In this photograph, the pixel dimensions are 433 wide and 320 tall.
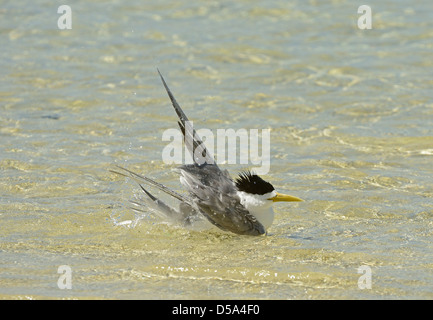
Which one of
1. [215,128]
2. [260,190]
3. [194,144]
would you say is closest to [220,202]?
[260,190]

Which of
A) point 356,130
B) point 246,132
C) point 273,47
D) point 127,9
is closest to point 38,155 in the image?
point 246,132

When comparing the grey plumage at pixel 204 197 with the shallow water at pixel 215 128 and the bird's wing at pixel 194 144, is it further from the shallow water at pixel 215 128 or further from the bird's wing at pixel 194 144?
the shallow water at pixel 215 128

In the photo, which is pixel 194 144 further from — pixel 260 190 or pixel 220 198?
pixel 260 190

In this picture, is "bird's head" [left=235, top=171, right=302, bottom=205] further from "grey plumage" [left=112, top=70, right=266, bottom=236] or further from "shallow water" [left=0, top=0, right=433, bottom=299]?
"shallow water" [left=0, top=0, right=433, bottom=299]

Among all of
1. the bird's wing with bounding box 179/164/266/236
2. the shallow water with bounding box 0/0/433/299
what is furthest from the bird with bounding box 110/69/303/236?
the shallow water with bounding box 0/0/433/299
